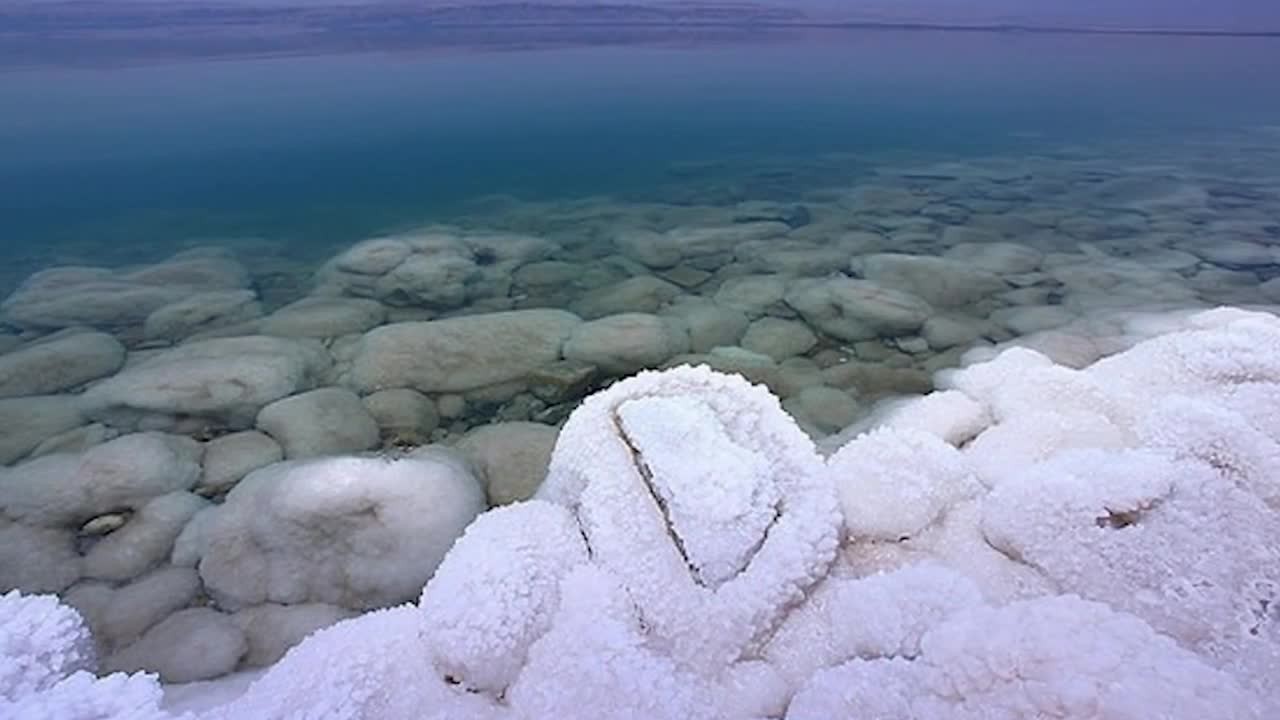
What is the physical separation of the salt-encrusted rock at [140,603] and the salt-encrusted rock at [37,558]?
13 cm

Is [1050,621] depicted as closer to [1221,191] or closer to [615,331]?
[615,331]

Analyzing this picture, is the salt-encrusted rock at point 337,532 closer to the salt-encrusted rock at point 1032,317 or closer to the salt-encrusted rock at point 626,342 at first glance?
the salt-encrusted rock at point 626,342

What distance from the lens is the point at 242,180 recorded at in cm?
1041

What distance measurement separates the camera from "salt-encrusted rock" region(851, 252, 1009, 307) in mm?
5352

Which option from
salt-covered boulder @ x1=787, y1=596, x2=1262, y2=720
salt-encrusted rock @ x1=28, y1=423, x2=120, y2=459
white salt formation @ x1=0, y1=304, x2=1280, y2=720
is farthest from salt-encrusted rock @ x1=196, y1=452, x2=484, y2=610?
salt-covered boulder @ x1=787, y1=596, x2=1262, y2=720

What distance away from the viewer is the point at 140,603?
261 cm

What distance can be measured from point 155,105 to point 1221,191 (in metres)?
20.0

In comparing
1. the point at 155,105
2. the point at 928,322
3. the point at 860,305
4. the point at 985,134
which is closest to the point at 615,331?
the point at 860,305

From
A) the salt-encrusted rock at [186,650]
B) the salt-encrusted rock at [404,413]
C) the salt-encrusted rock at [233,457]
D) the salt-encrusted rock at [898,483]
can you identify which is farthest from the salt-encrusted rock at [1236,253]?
the salt-encrusted rock at [186,650]

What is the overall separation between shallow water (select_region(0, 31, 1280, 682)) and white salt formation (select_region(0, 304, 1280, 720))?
7 cm

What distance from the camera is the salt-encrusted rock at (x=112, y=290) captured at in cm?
528

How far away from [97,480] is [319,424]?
0.90 meters

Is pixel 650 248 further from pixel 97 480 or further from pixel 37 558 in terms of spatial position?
pixel 37 558

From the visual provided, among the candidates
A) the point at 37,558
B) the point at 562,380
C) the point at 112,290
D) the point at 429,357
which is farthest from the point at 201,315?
the point at 562,380
